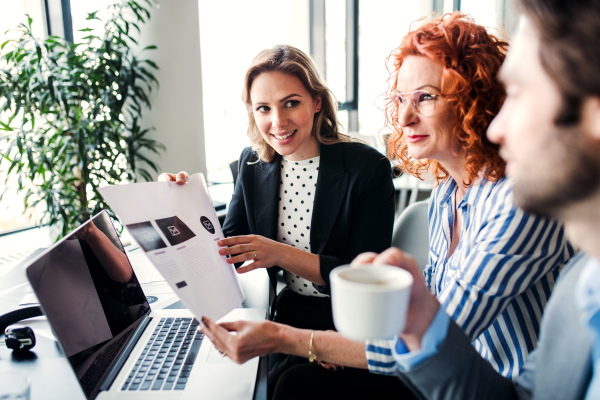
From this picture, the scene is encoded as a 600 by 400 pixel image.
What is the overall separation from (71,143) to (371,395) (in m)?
1.99

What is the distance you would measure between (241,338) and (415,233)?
801 millimetres

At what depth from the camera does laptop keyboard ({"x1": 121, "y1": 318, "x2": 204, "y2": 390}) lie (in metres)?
0.79

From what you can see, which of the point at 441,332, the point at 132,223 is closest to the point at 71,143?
the point at 132,223

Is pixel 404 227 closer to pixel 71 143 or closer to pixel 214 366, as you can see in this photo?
pixel 214 366

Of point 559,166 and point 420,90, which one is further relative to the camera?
point 420,90

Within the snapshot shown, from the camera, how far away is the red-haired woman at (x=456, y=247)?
79cm

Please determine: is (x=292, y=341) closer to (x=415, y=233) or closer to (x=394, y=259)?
(x=394, y=259)

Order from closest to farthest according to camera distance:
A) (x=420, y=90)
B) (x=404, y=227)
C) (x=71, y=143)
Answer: (x=420, y=90)
(x=404, y=227)
(x=71, y=143)

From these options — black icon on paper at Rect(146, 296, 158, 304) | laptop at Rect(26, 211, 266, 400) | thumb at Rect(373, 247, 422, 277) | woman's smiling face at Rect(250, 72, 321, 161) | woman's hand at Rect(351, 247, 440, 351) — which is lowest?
black icon on paper at Rect(146, 296, 158, 304)

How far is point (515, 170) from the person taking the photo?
530 millimetres

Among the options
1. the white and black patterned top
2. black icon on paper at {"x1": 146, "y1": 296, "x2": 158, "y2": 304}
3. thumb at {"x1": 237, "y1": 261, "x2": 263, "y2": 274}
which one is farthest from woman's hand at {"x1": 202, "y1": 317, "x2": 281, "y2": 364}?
the white and black patterned top

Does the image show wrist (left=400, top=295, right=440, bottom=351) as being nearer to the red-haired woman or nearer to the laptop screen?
the red-haired woman

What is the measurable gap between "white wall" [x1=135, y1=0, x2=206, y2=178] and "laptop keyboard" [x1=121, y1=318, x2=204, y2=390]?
1967 mm

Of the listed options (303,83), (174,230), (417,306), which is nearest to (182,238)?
(174,230)
